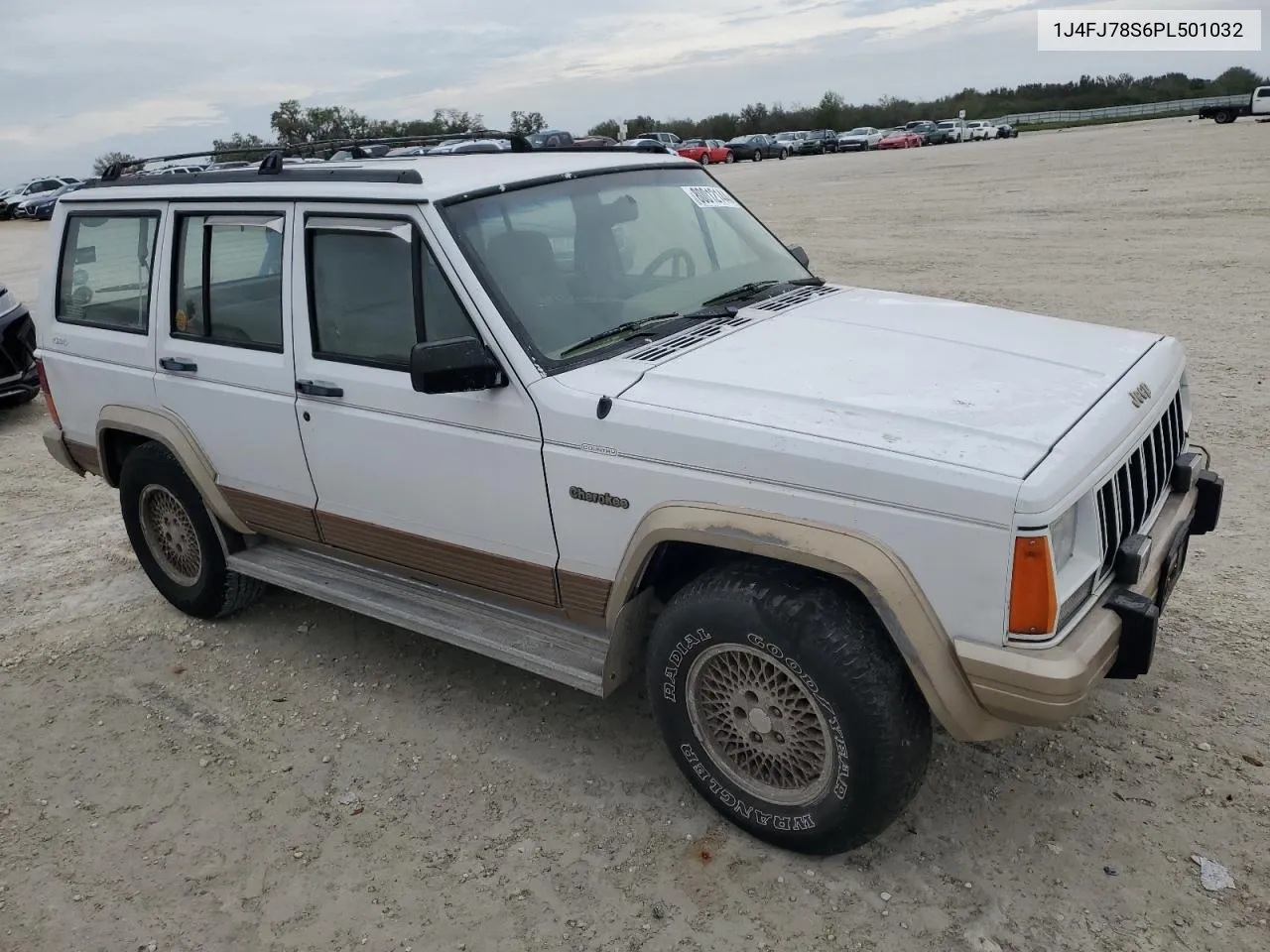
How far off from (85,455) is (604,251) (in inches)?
123

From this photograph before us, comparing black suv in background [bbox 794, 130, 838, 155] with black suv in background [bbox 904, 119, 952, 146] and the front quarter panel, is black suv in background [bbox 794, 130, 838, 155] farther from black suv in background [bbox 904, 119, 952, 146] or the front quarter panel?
the front quarter panel

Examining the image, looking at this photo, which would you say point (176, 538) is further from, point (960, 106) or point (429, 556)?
point (960, 106)

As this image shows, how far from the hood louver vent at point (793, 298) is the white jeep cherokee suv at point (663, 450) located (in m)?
0.02

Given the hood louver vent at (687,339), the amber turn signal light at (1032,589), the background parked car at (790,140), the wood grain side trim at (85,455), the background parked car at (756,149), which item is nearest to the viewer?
the amber turn signal light at (1032,589)

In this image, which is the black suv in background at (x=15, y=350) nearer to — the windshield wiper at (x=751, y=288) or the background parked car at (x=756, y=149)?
the windshield wiper at (x=751, y=288)

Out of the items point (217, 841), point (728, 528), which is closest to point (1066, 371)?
point (728, 528)

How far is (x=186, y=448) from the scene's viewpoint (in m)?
4.47

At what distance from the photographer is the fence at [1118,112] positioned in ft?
202

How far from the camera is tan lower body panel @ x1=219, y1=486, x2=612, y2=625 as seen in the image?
11.2 ft

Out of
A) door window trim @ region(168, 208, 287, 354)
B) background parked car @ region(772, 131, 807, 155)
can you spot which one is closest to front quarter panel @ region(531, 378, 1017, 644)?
door window trim @ region(168, 208, 287, 354)

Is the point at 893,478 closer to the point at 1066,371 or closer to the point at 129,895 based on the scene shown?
the point at 1066,371

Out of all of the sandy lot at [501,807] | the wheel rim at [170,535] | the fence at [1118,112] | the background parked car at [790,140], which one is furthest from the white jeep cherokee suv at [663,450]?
the fence at [1118,112]

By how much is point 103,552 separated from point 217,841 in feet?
10.6

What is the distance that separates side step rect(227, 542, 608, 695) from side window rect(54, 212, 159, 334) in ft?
4.30
